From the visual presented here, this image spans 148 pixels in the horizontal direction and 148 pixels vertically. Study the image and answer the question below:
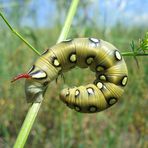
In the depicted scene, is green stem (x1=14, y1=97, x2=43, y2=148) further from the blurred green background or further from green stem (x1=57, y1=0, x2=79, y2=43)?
the blurred green background

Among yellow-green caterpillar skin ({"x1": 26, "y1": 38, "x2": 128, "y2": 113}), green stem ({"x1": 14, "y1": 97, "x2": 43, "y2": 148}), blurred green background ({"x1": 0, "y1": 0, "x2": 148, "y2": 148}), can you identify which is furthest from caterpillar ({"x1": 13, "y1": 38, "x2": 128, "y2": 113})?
blurred green background ({"x1": 0, "y1": 0, "x2": 148, "y2": 148})

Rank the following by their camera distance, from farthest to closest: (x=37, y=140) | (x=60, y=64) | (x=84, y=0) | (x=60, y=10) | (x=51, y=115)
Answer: (x=60, y=10) < (x=84, y=0) < (x=51, y=115) < (x=37, y=140) < (x=60, y=64)

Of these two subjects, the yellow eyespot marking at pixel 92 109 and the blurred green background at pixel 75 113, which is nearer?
the yellow eyespot marking at pixel 92 109

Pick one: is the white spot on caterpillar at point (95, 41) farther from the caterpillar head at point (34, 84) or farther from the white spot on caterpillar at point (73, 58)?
the caterpillar head at point (34, 84)

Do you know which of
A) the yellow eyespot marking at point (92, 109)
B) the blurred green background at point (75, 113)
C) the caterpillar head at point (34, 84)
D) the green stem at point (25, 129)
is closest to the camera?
the green stem at point (25, 129)

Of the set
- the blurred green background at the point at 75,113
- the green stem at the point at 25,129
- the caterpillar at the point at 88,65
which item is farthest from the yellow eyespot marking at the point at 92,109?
the blurred green background at the point at 75,113

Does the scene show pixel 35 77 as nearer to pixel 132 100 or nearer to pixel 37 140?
pixel 37 140

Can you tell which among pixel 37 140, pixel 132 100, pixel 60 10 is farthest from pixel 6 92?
pixel 60 10

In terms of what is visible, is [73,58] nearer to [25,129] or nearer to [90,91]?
[90,91]

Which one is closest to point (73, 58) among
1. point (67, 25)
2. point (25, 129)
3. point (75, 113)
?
point (67, 25)
